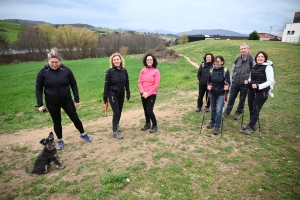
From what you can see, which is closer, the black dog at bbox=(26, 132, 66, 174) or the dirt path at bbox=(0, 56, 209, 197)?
the black dog at bbox=(26, 132, 66, 174)

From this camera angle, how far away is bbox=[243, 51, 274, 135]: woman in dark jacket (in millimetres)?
5648

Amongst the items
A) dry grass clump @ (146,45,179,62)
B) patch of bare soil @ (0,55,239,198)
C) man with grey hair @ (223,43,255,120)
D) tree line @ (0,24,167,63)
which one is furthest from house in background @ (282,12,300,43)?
patch of bare soil @ (0,55,239,198)

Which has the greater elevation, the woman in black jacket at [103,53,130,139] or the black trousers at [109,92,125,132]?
the woman in black jacket at [103,53,130,139]

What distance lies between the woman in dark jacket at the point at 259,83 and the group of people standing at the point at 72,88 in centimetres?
320

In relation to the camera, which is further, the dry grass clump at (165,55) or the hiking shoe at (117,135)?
the dry grass clump at (165,55)

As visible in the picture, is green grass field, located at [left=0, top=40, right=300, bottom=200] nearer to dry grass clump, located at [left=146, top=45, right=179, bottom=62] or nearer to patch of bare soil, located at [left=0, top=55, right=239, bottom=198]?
patch of bare soil, located at [left=0, top=55, right=239, bottom=198]

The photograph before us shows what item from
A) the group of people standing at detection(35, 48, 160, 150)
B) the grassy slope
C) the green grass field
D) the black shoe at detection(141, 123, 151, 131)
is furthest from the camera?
the grassy slope

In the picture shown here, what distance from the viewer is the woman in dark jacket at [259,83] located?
565 centimetres

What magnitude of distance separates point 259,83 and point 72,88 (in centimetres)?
585

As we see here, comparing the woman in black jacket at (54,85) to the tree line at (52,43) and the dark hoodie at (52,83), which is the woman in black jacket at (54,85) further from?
the tree line at (52,43)

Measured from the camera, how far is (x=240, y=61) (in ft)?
22.7

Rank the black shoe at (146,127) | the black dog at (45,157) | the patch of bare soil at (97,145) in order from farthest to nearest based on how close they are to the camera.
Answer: the black shoe at (146,127) → the patch of bare soil at (97,145) → the black dog at (45,157)

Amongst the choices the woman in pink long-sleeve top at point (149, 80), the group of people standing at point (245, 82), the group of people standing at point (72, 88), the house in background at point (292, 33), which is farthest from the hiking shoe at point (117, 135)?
the house in background at point (292, 33)

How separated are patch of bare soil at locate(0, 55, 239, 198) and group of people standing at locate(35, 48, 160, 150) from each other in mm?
369
